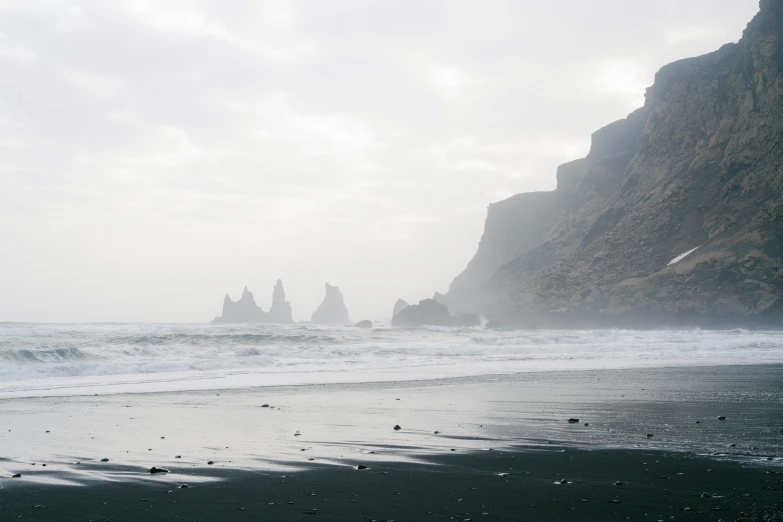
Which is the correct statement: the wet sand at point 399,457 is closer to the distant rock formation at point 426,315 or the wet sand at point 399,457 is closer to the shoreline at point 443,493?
the shoreline at point 443,493

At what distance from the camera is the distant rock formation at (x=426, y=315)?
108438 mm

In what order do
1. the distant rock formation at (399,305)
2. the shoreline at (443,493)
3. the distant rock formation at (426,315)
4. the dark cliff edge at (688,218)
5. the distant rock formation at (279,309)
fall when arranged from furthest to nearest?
the distant rock formation at (279,309)
the distant rock formation at (399,305)
the distant rock formation at (426,315)
the dark cliff edge at (688,218)
the shoreline at (443,493)

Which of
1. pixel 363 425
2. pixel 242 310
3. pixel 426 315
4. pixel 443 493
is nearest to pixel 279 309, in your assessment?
pixel 242 310

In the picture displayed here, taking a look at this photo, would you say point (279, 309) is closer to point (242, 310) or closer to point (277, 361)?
point (242, 310)

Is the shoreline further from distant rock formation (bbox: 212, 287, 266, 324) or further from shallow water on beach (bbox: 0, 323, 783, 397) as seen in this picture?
distant rock formation (bbox: 212, 287, 266, 324)

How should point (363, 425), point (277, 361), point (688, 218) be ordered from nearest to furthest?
point (363, 425)
point (277, 361)
point (688, 218)

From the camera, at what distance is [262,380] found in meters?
19.3

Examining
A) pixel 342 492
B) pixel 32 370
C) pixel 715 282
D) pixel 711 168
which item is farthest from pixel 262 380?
pixel 711 168

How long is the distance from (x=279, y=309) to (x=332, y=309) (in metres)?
24.4

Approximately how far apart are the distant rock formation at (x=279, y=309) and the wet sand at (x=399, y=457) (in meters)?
153

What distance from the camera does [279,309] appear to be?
168m

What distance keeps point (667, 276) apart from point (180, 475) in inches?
2835

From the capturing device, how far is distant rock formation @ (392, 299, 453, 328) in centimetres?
10844

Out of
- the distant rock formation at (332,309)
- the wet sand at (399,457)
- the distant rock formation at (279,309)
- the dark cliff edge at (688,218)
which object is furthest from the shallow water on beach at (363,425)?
the distant rock formation at (332,309)
